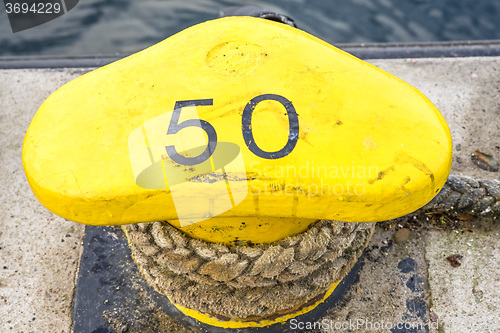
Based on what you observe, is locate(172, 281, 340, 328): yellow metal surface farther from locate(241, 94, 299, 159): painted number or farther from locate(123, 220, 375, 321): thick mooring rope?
locate(241, 94, 299, 159): painted number

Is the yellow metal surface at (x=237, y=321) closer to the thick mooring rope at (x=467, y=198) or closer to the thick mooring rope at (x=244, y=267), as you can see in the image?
the thick mooring rope at (x=244, y=267)

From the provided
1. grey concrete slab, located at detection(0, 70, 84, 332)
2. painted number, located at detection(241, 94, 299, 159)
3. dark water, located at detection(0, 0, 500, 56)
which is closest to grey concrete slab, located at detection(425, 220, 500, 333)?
painted number, located at detection(241, 94, 299, 159)

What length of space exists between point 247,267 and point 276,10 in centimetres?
332

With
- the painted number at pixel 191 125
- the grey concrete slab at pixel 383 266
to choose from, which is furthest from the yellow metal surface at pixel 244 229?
the grey concrete slab at pixel 383 266

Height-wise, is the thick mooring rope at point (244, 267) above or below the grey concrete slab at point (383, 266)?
above

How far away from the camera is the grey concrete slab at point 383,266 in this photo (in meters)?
1.75

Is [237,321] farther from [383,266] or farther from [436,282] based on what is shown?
[436,282]

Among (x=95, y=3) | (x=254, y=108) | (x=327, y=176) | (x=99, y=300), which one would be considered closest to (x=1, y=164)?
(x=99, y=300)

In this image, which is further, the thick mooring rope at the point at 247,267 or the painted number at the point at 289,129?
the thick mooring rope at the point at 247,267

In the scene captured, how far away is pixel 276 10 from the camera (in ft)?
13.9

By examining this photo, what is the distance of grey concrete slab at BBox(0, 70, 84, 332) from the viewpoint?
5.88 feet

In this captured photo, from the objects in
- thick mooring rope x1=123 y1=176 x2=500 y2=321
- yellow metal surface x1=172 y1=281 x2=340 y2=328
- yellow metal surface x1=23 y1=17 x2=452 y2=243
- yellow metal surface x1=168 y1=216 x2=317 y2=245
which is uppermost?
yellow metal surface x1=23 y1=17 x2=452 y2=243

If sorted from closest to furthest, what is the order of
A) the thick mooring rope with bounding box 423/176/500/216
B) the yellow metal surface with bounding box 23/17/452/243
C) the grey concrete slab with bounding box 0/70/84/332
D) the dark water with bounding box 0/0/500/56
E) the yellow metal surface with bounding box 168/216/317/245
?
the yellow metal surface with bounding box 23/17/452/243, the yellow metal surface with bounding box 168/216/317/245, the grey concrete slab with bounding box 0/70/84/332, the thick mooring rope with bounding box 423/176/500/216, the dark water with bounding box 0/0/500/56

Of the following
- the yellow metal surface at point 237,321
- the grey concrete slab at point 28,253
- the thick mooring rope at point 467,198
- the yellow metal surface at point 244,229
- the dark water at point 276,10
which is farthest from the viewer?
the dark water at point 276,10
